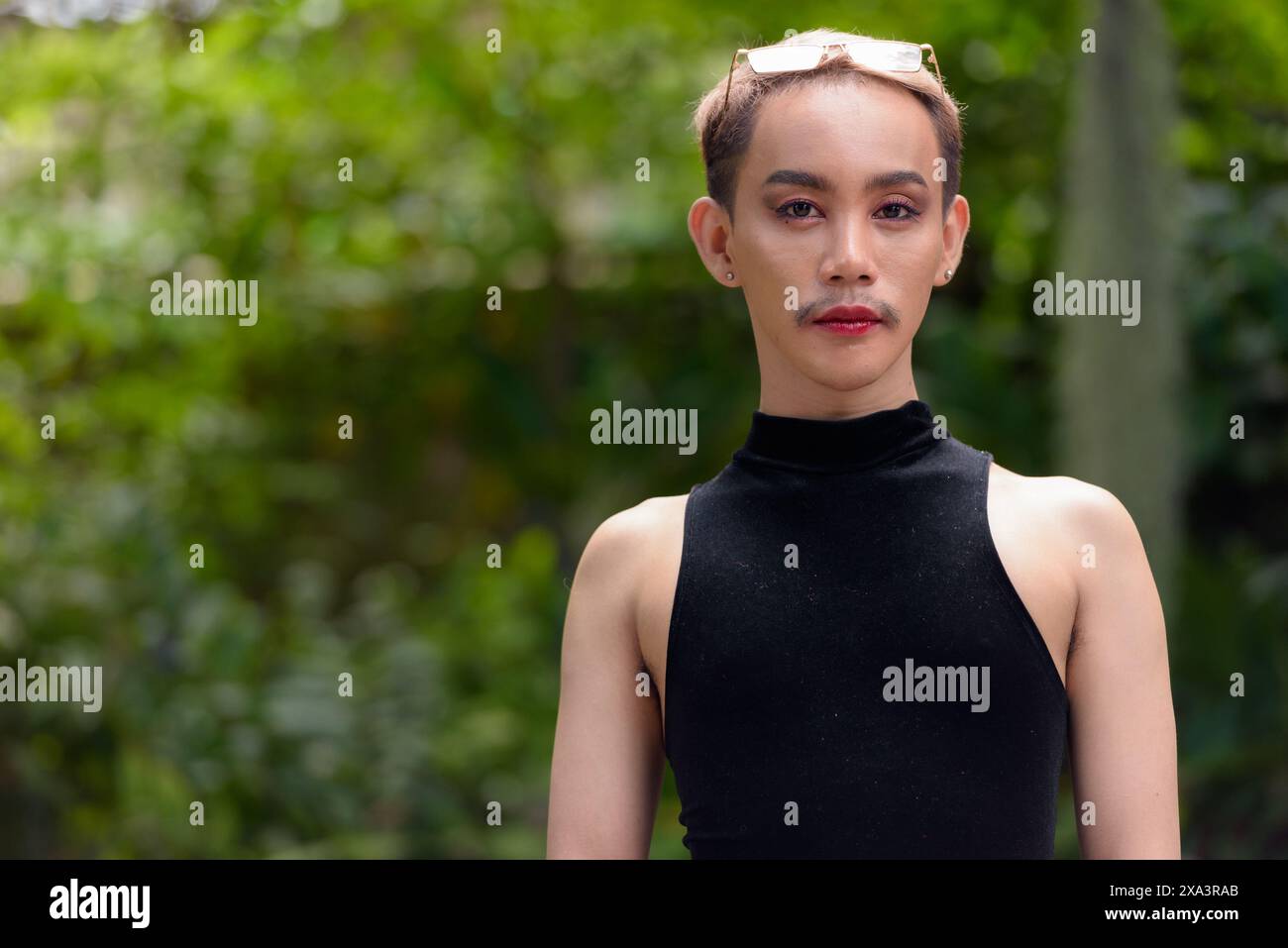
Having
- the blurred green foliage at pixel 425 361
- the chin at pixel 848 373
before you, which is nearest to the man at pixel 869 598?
the chin at pixel 848 373

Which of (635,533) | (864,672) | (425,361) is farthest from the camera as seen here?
(425,361)

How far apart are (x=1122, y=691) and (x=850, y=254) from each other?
396 millimetres

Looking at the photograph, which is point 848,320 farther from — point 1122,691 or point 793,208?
point 1122,691

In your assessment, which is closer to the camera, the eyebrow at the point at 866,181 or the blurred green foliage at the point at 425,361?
the eyebrow at the point at 866,181

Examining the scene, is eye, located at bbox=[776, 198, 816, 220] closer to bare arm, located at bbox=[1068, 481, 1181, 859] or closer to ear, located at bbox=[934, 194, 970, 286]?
ear, located at bbox=[934, 194, 970, 286]

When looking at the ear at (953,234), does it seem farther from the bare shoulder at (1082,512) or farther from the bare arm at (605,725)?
the bare arm at (605,725)

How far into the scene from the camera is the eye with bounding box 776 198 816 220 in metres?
1.09

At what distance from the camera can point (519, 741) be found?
4379mm

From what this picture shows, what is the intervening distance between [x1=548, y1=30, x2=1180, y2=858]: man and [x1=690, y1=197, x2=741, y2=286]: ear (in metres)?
0.03

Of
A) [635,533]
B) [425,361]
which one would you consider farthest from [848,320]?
[425,361]

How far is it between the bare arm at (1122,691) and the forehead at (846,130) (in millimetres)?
306

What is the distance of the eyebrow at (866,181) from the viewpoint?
1.07m

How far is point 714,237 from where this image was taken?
1172 millimetres
